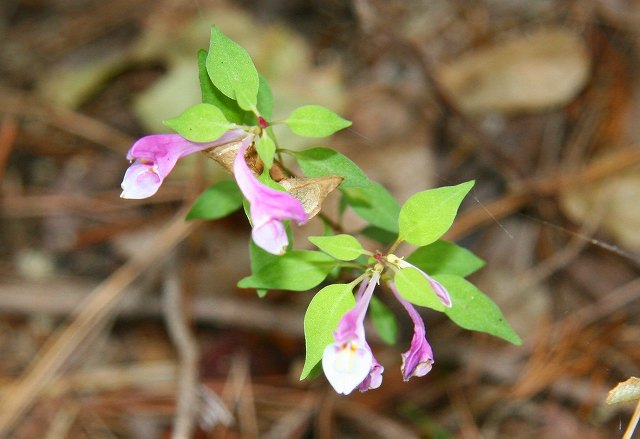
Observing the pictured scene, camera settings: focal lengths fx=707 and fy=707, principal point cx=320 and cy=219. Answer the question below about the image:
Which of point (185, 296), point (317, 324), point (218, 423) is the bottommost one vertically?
point (218, 423)

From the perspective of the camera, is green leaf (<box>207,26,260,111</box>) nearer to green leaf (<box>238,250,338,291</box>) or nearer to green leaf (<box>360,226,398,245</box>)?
green leaf (<box>238,250,338,291</box>)

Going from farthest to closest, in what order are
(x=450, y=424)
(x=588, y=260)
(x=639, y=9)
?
(x=639, y=9)
(x=588, y=260)
(x=450, y=424)

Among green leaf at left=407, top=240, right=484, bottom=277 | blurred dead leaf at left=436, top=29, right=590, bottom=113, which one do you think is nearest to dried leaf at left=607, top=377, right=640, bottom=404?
green leaf at left=407, top=240, right=484, bottom=277

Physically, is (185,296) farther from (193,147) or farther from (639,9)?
(639,9)

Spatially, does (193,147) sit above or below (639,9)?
above

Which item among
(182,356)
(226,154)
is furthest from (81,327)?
(226,154)

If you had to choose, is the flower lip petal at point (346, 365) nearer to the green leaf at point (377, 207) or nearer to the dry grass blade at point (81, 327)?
the green leaf at point (377, 207)

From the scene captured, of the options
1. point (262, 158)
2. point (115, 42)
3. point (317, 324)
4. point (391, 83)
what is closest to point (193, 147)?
point (262, 158)

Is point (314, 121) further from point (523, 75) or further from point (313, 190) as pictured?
point (523, 75)
